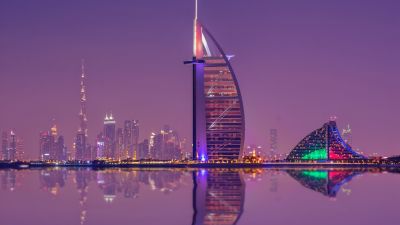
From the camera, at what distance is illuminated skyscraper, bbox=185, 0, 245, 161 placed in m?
169

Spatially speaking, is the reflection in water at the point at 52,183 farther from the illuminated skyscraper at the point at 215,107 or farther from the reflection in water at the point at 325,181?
the illuminated skyscraper at the point at 215,107

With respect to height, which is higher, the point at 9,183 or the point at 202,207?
the point at 9,183

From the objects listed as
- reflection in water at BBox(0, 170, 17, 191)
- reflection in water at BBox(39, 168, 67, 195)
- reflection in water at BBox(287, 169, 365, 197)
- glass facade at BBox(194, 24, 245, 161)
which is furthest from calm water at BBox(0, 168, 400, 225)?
glass facade at BBox(194, 24, 245, 161)

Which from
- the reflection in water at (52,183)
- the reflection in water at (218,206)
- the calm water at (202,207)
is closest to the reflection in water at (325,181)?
the calm water at (202,207)

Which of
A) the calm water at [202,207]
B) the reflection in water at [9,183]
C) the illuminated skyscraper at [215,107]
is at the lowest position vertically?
the calm water at [202,207]

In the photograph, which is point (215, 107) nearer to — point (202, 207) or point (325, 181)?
point (325, 181)

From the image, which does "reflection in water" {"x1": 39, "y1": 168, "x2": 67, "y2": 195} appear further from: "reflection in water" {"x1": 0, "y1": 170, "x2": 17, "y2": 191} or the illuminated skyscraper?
the illuminated skyscraper

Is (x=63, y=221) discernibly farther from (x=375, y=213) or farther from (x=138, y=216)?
(x=375, y=213)

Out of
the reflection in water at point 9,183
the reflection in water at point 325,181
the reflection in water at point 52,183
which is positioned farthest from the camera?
the reflection in water at point 9,183

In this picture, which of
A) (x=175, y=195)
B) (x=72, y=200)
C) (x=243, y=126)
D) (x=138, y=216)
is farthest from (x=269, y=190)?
(x=243, y=126)

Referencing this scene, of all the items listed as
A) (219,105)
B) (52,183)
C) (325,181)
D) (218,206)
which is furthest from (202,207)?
(219,105)

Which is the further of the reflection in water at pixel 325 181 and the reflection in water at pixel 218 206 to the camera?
the reflection in water at pixel 325 181

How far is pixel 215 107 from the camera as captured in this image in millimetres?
171250

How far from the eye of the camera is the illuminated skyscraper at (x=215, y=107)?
16925 centimetres
